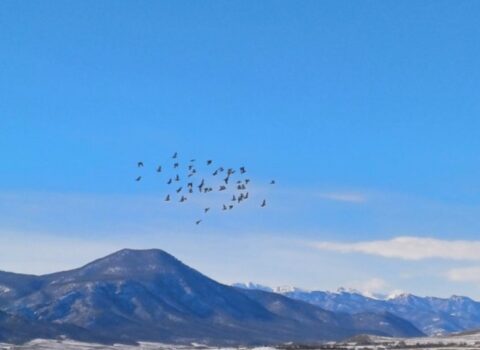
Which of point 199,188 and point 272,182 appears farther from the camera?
point 199,188

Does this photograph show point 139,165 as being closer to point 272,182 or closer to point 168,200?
point 168,200

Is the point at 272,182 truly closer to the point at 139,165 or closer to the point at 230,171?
the point at 230,171

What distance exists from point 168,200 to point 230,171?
32.5 ft

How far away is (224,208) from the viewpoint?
443ft

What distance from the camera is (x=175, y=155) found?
427 feet

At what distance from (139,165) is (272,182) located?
18.9 meters

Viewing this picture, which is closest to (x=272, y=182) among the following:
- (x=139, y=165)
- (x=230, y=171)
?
(x=230, y=171)

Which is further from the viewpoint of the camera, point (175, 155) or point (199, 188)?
point (199, 188)

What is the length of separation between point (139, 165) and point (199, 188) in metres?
11.1

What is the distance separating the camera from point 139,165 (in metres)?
133

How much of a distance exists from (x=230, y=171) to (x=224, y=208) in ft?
19.0

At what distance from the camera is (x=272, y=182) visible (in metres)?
132

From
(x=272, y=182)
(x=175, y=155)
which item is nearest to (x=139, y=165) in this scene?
(x=175, y=155)

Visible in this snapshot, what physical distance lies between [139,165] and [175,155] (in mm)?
6276
